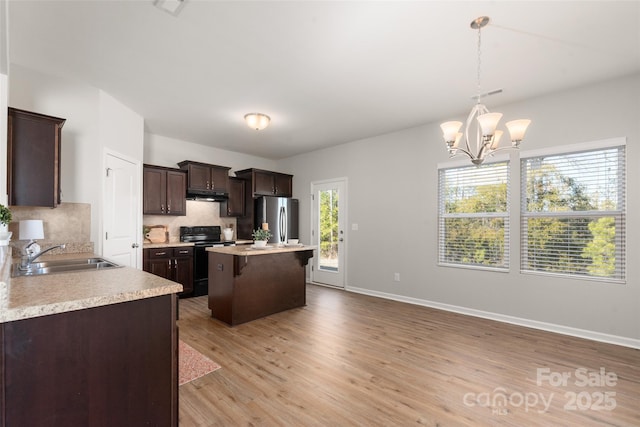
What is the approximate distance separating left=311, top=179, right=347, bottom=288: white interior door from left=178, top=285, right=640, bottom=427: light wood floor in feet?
6.45

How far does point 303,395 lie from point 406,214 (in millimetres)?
3205

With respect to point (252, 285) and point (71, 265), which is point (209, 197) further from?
point (71, 265)

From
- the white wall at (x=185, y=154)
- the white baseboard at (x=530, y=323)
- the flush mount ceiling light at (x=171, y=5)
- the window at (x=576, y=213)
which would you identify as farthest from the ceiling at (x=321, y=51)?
the white baseboard at (x=530, y=323)

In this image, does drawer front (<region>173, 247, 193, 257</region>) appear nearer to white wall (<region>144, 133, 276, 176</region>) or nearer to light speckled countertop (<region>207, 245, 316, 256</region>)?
light speckled countertop (<region>207, 245, 316, 256</region>)

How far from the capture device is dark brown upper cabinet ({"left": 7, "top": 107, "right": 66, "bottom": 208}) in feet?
8.14

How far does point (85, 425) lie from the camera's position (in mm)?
1232

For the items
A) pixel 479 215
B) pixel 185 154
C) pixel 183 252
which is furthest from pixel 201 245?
pixel 479 215

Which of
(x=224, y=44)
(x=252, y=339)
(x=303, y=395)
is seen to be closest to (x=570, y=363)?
(x=303, y=395)

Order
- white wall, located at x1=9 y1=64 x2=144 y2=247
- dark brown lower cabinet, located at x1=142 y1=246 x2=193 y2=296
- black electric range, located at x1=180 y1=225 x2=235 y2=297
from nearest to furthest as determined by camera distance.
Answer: white wall, located at x1=9 y1=64 x2=144 y2=247, dark brown lower cabinet, located at x1=142 y1=246 x2=193 y2=296, black electric range, located at x1=180 y1=225 x2=235 y2=297

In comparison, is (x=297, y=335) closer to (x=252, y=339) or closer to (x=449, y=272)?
(x=252, y=339)

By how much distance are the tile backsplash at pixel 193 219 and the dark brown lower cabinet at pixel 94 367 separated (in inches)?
162

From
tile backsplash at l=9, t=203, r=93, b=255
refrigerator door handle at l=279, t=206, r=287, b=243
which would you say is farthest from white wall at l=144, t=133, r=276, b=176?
tile backsplash at l=9, t=203, r=93, b=255

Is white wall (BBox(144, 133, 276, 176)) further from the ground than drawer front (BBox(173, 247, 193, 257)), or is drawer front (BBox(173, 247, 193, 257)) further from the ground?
white wall (BBox(144, 133, 276, 176))

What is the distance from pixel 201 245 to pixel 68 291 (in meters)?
3.77
